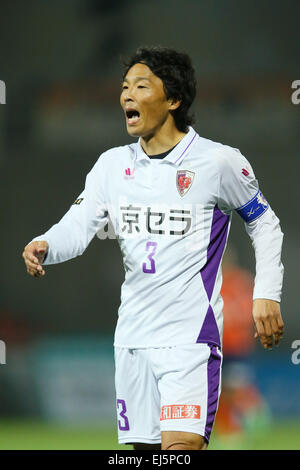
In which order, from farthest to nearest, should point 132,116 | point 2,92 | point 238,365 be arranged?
point 2,92, point 238,365, point 132,116

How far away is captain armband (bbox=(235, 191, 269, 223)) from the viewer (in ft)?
12.9

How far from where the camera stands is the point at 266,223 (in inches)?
156

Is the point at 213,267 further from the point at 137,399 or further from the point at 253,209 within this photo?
the point at 137,399

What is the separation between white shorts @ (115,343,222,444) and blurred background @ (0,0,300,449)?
4.95 meters

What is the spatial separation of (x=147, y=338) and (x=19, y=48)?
6396mm

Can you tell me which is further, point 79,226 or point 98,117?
point 98,117

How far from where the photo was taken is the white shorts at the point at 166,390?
12.0ft

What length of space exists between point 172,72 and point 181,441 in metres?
1.62

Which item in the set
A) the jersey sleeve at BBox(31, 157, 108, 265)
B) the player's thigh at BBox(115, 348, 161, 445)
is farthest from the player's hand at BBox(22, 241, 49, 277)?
the player's thigh at BBox(115, 348, 161, 445)

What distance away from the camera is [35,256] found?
3.79 meters

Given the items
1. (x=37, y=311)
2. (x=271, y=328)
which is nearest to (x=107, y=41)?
(x=37, y=311)

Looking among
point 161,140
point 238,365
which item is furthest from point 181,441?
point 238,365

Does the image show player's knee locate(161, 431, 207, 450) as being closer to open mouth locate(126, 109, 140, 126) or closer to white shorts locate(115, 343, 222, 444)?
white shorts locate(115, 343, 222, 444)
